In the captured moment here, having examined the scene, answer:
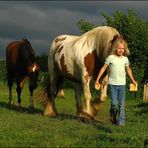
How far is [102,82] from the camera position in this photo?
45.4ft

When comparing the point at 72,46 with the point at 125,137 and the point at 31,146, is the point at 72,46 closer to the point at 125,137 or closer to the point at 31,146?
the point at 125,137

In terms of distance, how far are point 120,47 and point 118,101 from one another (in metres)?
1.34

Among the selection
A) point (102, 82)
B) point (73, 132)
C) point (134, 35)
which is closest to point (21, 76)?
point (102, 82)

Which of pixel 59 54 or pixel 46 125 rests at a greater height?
pixel 59 54

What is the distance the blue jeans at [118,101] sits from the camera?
1184 centimetres

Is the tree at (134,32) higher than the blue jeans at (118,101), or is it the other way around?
the blue jeans at (118,101)

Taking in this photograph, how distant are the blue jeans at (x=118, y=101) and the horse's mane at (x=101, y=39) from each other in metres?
1.54

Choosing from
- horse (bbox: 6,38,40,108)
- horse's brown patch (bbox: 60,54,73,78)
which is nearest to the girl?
horse's brown patch (bbox: 60,54,73,78)

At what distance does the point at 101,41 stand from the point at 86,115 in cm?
210

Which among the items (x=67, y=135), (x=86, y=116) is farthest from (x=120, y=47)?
(x=67, y=135)

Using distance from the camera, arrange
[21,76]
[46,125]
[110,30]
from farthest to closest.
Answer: [21,76] < [110,30] < [46,125]

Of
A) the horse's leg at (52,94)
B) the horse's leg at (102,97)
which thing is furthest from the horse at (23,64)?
the horse's leg at (102,97)

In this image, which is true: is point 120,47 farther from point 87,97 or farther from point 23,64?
point 23,64

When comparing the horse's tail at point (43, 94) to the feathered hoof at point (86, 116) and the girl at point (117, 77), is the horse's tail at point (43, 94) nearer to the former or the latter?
the feathered hoof at point (86, 116)
